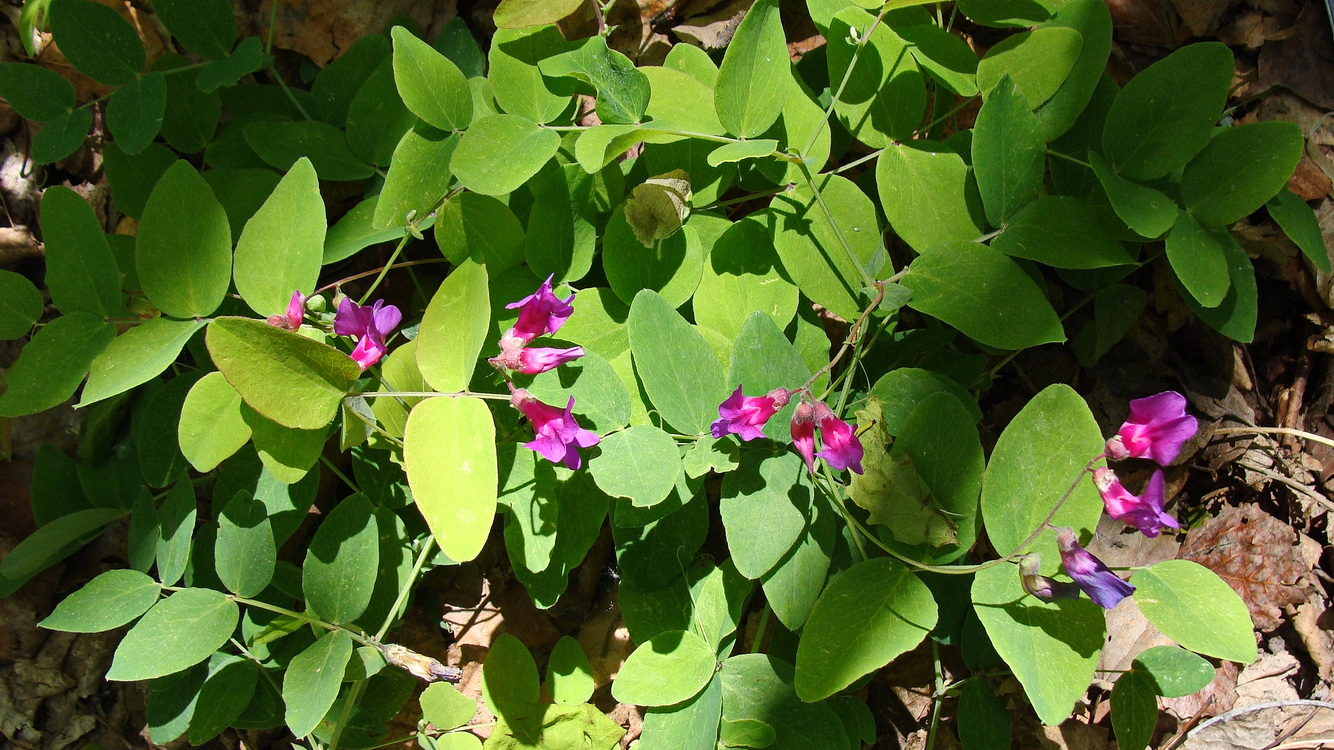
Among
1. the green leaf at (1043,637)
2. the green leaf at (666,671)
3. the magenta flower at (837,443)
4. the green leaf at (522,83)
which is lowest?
the green leaf at (666,671)

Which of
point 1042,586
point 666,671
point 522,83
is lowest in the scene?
point 666,671

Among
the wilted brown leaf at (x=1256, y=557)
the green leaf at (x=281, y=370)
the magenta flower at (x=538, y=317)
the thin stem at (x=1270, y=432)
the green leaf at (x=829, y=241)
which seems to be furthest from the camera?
the wilted brown leaf at (x=1256, y=557)

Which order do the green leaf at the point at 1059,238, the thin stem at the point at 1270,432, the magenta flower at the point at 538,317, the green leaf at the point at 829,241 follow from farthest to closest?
the thin stem at the point at 1270,432
the green leaf at the point at 829,241
the green leaf at the point at 1059,238
the magenta flower at the point at 538,317

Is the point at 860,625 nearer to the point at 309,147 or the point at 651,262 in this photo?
the point at 651,262

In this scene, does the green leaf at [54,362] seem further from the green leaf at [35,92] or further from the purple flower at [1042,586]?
the purple flower at [1042,586]

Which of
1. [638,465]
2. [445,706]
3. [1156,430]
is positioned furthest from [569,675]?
[1156,430]

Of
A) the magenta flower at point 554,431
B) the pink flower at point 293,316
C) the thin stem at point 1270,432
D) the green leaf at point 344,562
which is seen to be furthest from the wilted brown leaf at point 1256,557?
the pink flower at point 293,316

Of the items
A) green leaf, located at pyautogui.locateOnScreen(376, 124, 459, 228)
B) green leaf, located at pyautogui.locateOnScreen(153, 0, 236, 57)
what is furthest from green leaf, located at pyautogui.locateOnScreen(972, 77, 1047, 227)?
green leaf, located at pyautogui.locateOnScreen(153, 0, 236, 57)

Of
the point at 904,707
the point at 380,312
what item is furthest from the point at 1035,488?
the point at 380,312
